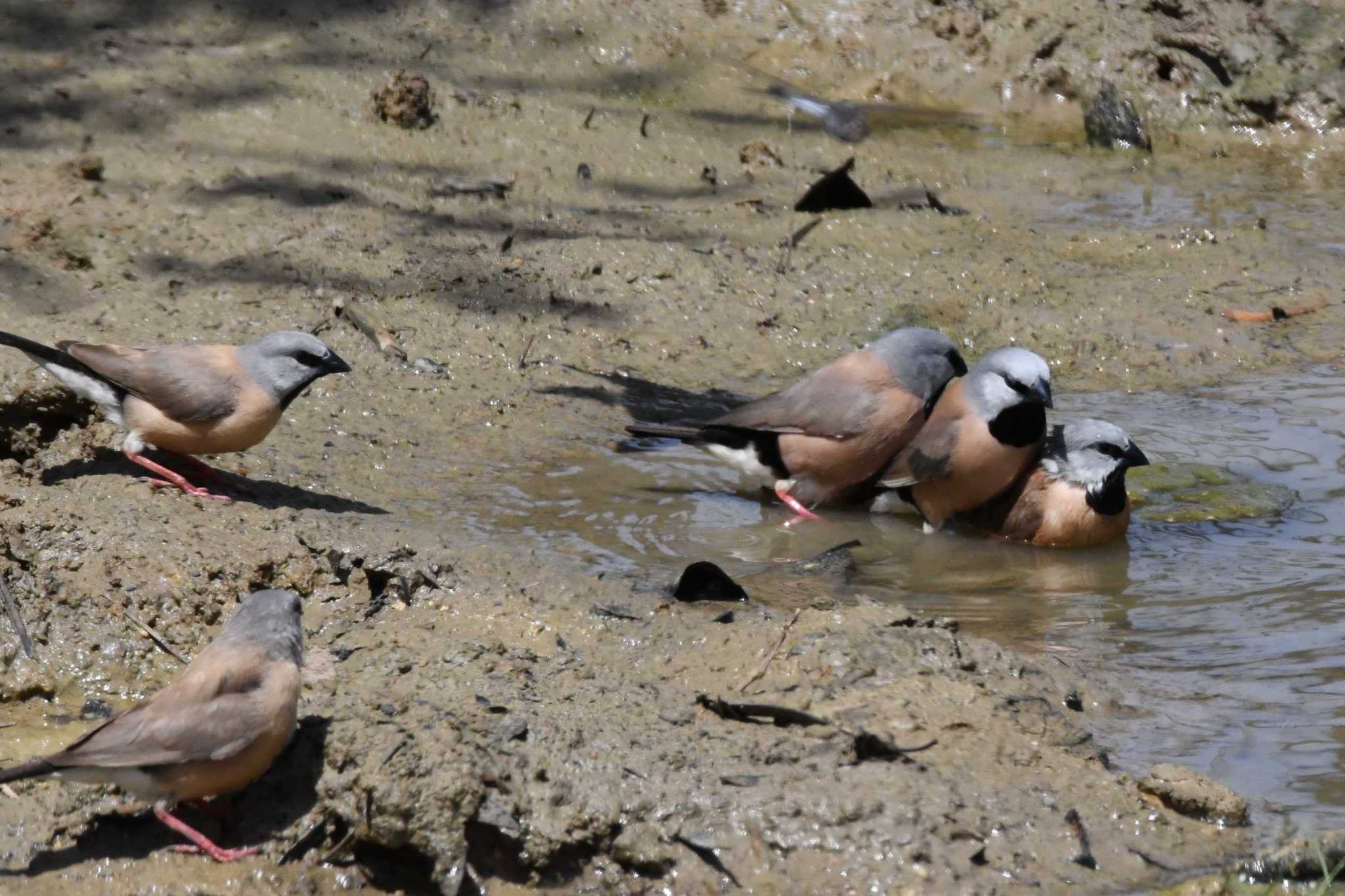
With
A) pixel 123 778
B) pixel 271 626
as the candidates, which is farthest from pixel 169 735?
pixel 271 626

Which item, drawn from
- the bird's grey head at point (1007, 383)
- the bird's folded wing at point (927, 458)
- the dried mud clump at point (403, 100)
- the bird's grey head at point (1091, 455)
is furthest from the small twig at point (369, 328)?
the bird's grey head at point (1091, 455)

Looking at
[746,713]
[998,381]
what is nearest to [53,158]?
[998,381]

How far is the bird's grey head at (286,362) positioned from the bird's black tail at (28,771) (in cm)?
238

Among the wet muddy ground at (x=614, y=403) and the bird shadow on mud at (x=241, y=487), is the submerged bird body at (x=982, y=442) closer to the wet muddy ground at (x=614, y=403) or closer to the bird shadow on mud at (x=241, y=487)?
the wet muddy ground at (x=614, y=403)

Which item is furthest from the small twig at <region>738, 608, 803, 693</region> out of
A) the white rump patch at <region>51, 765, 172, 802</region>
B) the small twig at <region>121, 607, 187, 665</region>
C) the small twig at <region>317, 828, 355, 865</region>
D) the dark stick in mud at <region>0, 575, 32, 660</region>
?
the dark stick in mud at <region>0, 575, 32, 660</region>

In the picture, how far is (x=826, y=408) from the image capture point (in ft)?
22.6

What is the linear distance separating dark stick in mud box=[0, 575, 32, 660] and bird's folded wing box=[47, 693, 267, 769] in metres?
Result: 0.97

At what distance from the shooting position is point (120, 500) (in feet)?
17.2

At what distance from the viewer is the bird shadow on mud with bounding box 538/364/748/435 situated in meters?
7.34

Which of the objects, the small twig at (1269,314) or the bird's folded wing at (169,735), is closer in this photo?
the bird's folded wing at (169,735)

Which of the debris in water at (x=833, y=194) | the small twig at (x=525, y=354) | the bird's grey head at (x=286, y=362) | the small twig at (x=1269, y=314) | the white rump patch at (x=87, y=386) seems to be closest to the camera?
the white rump patch at (x=87, y=386)

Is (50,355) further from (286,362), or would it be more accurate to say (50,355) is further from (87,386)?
(286,362)

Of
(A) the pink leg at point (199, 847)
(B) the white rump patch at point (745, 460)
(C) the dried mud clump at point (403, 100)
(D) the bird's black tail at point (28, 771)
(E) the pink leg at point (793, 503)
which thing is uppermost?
(C) the dried mud clump at point (403, 100)

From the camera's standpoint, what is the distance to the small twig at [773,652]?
4.27m
